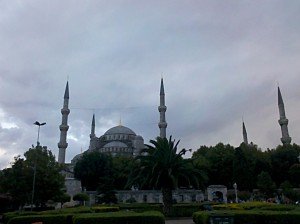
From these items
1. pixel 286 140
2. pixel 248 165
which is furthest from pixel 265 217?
pixel 286 140

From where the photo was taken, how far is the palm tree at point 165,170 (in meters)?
26.0

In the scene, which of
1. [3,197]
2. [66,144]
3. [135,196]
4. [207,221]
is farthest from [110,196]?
[207,221]

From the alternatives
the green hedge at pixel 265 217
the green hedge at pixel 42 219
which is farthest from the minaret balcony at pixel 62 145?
the green hedge at pixel 265 217

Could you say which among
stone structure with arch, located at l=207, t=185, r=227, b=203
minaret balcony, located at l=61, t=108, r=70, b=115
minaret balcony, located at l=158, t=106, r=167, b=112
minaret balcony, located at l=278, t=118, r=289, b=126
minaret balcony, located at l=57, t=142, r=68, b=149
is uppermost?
minaret balcony, located at l=158, t=106, r=167, b=112

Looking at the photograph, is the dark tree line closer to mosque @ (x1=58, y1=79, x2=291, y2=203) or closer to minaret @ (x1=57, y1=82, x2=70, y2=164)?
mosque @ (x1=58, y1=79, x2=291, y2=203)

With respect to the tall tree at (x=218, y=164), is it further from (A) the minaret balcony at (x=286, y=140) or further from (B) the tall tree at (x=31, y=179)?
(B) the tall tree at (x=31, y=179)

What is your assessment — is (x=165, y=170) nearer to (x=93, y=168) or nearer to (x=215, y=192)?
(x=215, y=192)

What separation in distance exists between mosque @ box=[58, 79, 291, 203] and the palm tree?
5.20 m

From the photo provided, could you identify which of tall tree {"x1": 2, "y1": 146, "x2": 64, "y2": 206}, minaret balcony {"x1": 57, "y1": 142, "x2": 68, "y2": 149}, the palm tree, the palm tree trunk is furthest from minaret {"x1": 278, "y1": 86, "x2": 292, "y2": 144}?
the palm tree trunk

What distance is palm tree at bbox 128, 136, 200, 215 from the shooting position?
26.0 metres

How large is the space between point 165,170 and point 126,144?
63901 mm

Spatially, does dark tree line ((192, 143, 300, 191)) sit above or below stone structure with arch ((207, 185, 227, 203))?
above

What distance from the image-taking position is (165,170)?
26.1 meters

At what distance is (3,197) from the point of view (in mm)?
30219
